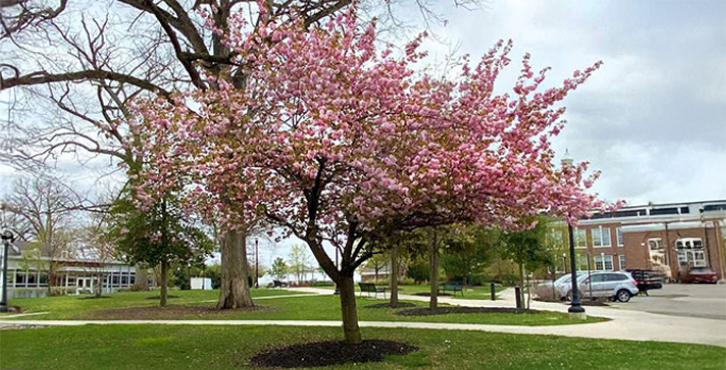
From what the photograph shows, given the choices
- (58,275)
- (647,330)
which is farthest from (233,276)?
(58,275)

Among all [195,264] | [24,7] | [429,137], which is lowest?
[195,264]

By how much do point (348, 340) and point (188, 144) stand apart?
13.7 feet

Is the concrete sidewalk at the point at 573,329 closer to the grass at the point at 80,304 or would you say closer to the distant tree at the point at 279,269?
the grass at the point at 80,304

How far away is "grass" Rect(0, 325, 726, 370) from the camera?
8.10 meters

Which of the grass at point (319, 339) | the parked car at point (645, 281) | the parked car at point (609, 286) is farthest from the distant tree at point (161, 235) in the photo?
the parked car at point (645, 281)

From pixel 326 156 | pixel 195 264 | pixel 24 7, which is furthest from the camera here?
pixel 195 264

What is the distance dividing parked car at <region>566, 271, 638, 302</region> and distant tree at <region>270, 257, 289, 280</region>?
48.2 m

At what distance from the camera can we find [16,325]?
1565 cm

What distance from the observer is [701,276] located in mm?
43812

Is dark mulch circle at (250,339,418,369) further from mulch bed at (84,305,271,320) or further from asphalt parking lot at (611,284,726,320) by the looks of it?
asphalt parking lot at (611,284,726,320)

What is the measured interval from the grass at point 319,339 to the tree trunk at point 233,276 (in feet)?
21.1

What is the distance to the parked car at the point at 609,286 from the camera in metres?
24.2

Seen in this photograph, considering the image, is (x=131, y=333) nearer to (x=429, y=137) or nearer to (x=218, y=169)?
(x=218, y=169)

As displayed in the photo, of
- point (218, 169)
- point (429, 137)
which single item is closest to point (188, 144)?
point (218, 169)
